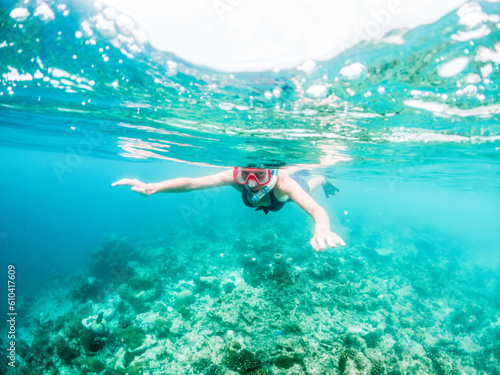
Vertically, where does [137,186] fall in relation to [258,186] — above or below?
above

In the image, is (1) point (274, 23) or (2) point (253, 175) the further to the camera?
(2) point (253, 175)

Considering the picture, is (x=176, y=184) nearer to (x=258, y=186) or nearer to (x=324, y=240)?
(x=258, y=186)

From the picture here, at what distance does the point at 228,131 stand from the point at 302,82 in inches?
199

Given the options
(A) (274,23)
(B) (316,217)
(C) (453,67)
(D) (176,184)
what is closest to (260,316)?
(D) (176,184)

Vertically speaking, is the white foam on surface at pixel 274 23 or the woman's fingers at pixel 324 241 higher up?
the white foam on surface at pixel 274 23

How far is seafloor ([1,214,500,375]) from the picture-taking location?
9.56 m

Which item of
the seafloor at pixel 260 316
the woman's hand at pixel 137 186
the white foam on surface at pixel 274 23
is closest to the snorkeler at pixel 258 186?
the woman's hand at pixel 137 186

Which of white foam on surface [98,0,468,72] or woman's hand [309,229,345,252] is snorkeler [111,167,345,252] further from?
white foam on surface [98,0,468,72]

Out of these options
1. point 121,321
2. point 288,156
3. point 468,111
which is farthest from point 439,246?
point 121,321

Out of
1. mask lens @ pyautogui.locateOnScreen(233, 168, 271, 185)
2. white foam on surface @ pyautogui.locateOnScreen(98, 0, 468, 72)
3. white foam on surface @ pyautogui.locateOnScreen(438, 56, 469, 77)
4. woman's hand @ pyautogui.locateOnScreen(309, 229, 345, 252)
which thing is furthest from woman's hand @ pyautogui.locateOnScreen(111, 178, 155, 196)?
white foam on surface @ pyautogui.locateOnScreen(438, 56, 469, 77)

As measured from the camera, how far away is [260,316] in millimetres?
11703

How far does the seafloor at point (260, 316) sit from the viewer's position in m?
9.56

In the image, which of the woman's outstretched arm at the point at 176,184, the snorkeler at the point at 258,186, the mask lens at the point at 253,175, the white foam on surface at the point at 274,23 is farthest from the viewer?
the mask lens at the point at 253,175

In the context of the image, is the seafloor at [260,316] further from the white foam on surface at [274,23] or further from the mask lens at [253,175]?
the white foam on surface at [274,23]
